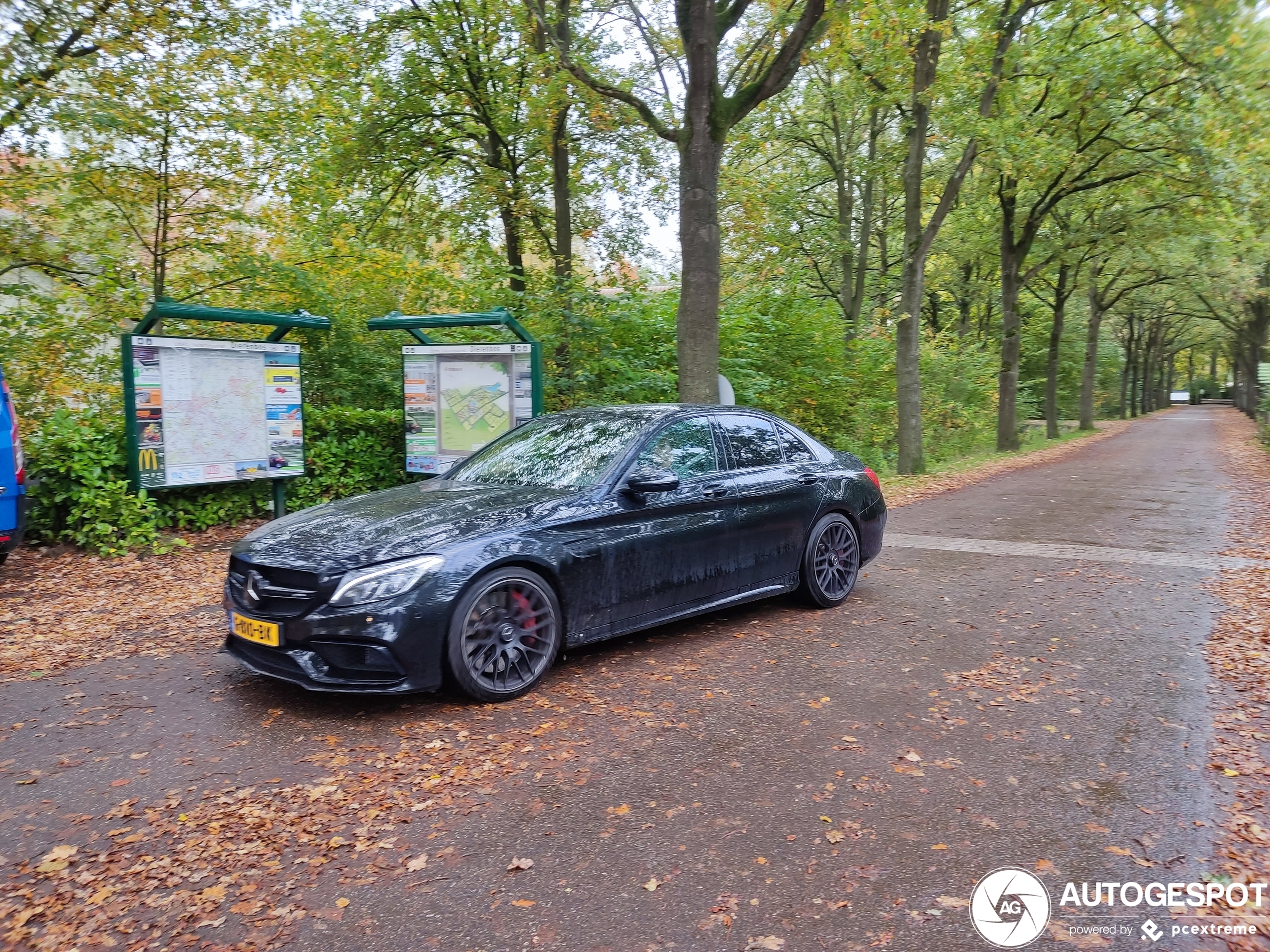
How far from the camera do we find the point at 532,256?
19453 millimetres

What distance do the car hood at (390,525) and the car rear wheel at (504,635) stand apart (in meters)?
0.32

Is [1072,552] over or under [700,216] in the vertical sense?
under

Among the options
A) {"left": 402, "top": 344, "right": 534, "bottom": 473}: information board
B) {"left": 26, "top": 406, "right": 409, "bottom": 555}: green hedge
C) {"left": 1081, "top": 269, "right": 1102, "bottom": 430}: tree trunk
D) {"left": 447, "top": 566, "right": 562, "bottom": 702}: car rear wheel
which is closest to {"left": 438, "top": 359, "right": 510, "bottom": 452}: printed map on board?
{"left": 402, "top": 344, "right": 534, "bottom": 473}: information board

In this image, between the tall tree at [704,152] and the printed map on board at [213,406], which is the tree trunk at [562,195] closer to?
the tall tree at [704,152]

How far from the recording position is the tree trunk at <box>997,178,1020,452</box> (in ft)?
76.7

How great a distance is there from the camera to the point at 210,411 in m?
8.95

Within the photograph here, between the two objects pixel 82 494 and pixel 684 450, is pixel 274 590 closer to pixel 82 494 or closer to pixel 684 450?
pixel 684 450

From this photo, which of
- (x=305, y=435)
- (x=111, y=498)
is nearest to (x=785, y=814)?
(x=111, y=498)

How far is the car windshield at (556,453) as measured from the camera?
543 cm

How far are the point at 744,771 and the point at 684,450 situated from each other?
2.56 meters

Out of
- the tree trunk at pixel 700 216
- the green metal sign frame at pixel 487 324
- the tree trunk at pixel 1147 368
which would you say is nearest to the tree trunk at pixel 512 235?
the green metal sign frame at pixel 487 324

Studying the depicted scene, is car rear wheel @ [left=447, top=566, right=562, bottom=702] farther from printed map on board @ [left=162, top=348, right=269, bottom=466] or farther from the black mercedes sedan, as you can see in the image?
printed map on board @ [left=162, top=348, right=269, bottom=466]

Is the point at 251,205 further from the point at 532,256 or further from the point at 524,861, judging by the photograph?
the point at 524,861

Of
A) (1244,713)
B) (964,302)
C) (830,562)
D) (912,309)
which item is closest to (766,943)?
(1244,713)
